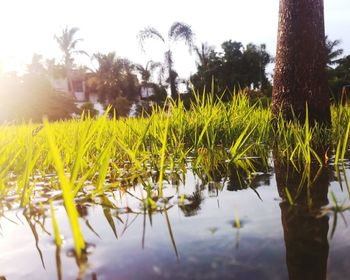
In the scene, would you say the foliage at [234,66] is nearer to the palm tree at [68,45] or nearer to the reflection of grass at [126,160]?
the palm tree at [68,45]

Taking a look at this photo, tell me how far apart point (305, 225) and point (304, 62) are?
3.11 metres

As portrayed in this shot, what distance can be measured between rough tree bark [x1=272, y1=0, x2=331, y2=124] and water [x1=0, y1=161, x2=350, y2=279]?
246cm

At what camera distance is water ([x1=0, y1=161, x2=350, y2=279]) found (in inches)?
24.7

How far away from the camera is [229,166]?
1.93 metres

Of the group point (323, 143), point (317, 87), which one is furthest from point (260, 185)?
point (317, 87)

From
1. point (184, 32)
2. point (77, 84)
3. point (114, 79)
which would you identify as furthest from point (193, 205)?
point (77, 84)

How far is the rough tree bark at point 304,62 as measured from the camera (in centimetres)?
358

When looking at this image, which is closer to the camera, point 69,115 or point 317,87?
point 317,87

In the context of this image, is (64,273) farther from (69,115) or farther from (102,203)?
(69,115)

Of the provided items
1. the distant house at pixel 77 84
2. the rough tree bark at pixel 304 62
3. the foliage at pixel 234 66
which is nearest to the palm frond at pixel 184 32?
the foliage at pixel 234 66

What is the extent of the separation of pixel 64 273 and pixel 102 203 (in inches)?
23.5

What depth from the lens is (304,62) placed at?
3605mm

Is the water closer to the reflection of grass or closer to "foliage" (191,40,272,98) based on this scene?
the reflection of grass

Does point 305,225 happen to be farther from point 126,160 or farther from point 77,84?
point 77,84
